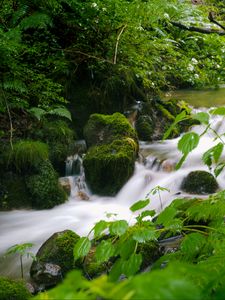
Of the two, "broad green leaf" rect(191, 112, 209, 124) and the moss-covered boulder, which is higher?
"broad green leaf" rect(191, 112, 209, 124)

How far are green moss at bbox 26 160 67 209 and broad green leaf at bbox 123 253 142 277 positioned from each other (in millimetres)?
5254

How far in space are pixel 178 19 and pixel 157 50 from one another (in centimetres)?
186

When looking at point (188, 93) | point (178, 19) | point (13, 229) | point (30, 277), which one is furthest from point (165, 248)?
point (188, 93)

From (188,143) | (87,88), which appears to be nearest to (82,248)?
(188,143)

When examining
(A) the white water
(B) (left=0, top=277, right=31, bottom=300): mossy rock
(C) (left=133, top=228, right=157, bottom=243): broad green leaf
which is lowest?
(A) the white water

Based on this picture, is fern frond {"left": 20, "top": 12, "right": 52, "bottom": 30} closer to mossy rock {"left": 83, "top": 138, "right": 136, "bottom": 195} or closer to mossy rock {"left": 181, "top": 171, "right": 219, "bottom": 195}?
mossy rock {"left": 83, "top": 138, "right": 136, "bottom": 195}

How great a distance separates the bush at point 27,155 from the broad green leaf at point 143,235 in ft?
17.2

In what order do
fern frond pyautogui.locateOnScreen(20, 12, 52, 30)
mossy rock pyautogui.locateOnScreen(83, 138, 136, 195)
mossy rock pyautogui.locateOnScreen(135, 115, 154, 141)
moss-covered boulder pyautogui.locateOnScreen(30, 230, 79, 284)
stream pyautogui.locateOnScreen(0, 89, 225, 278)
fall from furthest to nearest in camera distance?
mossy rock pyautogui.locateOnScreen(135, 115, 154, 141), mossy rock pyautogui.locateOnScreen(83, 138, 136, 195), fern frond pyautogui.locateOnScreen(20, 12, 52, 30), stream pyautogui.locateOnScreen(0, 89, 225, 278), moss-covered boulder pyautogui.locateOnScreen(30, 230, 79, 284)

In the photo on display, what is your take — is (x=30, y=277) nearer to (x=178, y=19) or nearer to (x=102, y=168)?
(x=102, y=168)

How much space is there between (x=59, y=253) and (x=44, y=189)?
241cm

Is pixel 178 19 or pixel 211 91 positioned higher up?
pixel 178 19

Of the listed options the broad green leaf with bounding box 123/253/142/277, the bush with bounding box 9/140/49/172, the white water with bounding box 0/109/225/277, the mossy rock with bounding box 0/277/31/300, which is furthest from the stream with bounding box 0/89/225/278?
the broad green leaf with bounding box 123/253/142/277

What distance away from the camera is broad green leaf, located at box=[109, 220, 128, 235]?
1383 millimetres

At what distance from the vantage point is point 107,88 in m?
8.52
